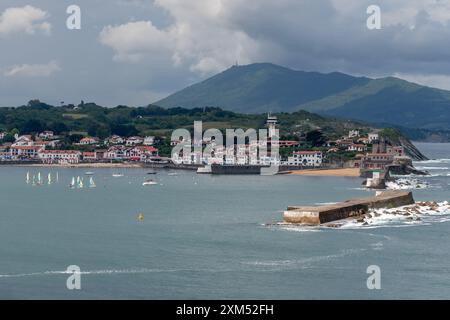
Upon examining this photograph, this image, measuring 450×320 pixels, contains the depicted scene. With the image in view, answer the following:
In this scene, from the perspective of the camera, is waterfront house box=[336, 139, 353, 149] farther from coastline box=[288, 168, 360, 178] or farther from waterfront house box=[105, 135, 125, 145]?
waterfront house box=[105, 135, 125, 145]

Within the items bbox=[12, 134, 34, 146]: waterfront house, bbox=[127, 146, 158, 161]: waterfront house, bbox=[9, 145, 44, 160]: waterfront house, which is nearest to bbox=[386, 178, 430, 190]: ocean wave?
bbox=[127, 146, 158, 161]: waterfront house

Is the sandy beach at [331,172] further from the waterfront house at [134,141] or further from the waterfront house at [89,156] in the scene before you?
the waterfront house at [134,141]

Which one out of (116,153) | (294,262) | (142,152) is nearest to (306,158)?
(142,152)

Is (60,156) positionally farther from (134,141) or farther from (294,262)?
(294,262)

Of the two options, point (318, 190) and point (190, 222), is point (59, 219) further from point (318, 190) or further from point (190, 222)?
point (318, 190)

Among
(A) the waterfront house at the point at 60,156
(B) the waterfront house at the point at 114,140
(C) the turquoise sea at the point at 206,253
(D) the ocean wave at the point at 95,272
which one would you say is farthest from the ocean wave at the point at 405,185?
(B) the waterfront house at the point at 114,140

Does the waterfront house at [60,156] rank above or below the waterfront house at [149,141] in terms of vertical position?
below
